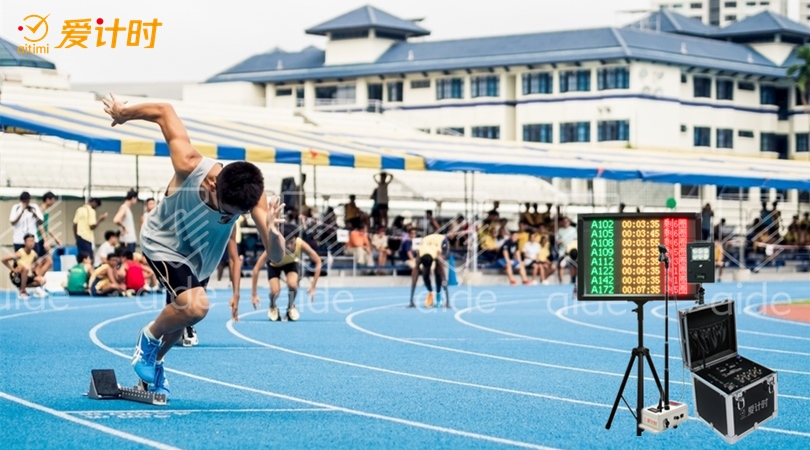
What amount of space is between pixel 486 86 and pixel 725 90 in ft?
43.4

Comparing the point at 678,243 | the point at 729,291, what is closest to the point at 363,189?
the point at 729,291

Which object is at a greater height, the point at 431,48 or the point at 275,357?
the point at 431,48

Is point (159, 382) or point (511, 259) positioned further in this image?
point (511, 259)

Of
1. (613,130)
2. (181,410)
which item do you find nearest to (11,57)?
(181,410)

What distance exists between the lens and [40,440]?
8.42 meters

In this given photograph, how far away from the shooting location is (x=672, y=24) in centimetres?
8994

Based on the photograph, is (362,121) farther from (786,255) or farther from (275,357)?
(275,357)

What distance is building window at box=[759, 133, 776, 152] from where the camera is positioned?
86.0 m

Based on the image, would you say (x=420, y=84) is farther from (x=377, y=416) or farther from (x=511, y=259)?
(x=377, y=416)

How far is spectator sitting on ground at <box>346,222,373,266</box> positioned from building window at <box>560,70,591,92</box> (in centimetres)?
4767

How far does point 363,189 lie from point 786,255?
1632 centimetres

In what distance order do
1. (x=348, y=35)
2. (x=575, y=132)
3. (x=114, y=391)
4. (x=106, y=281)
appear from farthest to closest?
1. (x=348, y=35)
2. (x=575, y=132)
3. (x=106, y=281)
4. (x=114, y=391)

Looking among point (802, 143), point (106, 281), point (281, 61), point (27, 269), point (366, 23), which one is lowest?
point (106, 281)

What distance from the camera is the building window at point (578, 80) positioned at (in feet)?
258
